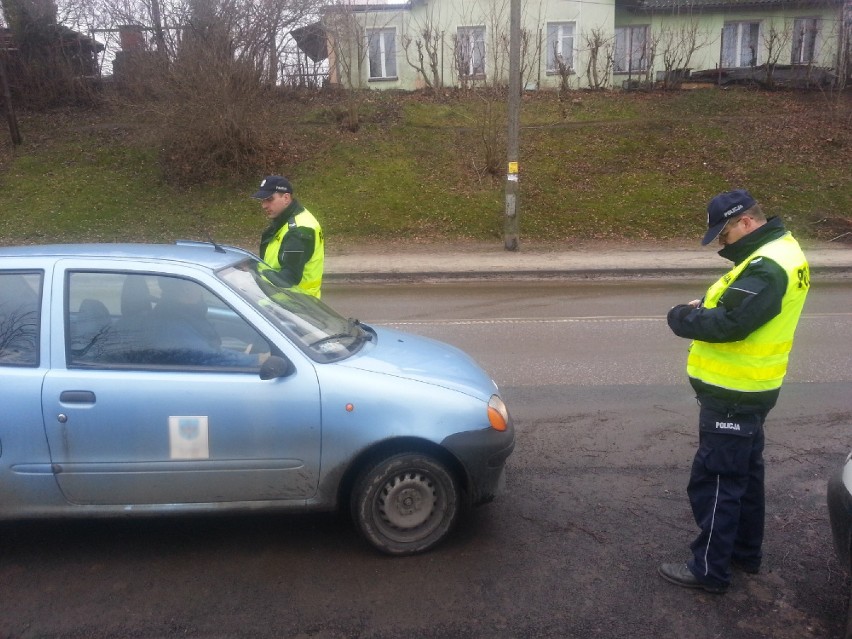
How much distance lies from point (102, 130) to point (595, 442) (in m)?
24.3

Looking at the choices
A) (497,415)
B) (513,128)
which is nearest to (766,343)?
(497,415)

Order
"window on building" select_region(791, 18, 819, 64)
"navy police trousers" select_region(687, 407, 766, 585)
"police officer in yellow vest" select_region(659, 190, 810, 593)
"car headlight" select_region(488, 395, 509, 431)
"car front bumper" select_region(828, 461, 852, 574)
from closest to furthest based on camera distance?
"car front bumper" select_region(828, 461, 852, 574), "police officer in yellow vest" select_region(659, 190, 810, 593), "navy police trousers" select_region(687, 407, 766, 585), "car headlight" select_region(488, 395, 509, 431), "window on building" select_region(791, 18, 819, 64)

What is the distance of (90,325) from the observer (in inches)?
152

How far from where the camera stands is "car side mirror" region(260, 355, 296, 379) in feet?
12.1

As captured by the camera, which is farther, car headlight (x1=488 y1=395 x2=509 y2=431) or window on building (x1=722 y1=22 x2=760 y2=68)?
window on building (x1=722 y1=22 x2=760 y2=68)

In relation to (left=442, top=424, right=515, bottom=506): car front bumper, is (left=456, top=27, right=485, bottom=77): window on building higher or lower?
higher

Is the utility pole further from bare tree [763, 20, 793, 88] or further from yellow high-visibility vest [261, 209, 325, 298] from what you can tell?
bare tree [763, 20, 793, 88]

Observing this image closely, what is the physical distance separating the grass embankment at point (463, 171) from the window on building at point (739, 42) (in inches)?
170

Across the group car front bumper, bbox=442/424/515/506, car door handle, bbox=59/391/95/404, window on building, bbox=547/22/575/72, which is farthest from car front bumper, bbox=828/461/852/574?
window on building, bbox=547/22/575/72

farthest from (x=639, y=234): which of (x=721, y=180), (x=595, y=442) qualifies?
(x=595, y=442)

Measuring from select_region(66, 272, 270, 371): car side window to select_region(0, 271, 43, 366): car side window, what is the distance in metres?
0.17

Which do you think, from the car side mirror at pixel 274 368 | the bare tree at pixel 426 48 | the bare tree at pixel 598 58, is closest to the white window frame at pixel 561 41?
the bare tree at pixel 598 58

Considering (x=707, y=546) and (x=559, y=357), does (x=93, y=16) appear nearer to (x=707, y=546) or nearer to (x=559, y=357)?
(x=559, y=357)

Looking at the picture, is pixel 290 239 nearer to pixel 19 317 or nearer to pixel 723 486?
pixel 19 317
